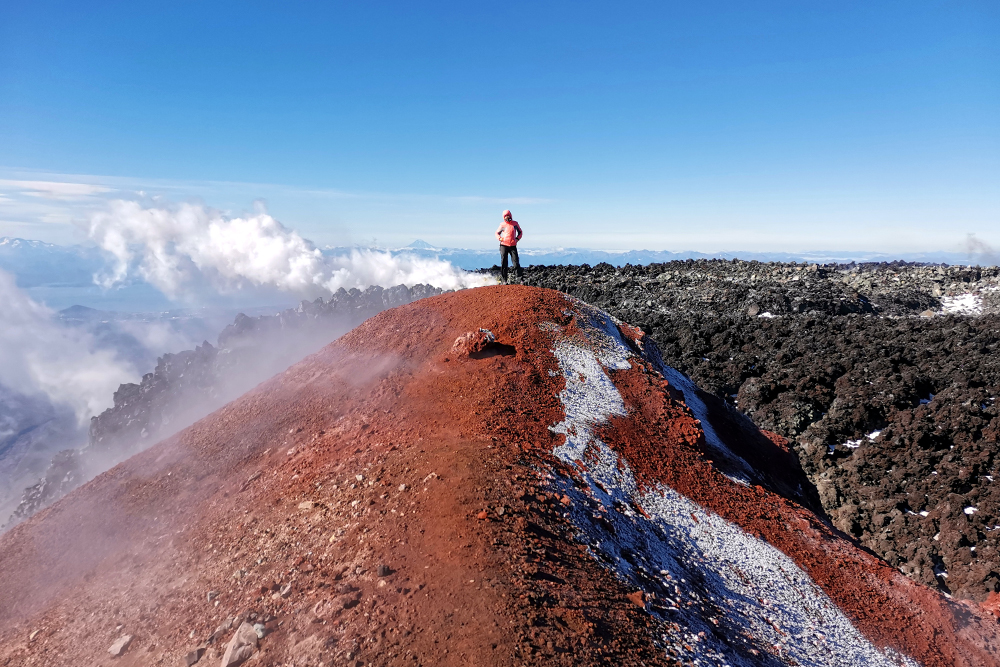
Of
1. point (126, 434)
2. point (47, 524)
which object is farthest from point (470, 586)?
point (126, 434)

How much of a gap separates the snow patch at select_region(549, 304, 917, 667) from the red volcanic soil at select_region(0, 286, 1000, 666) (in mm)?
Result: 293

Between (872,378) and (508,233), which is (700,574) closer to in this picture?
(508,233)

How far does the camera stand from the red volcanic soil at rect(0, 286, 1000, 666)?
5.06 m

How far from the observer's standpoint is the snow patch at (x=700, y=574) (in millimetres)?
6316

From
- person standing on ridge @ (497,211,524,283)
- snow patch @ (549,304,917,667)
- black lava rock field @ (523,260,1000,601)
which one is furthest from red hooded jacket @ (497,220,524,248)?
black lava rock field @ (523,260,1000,601)

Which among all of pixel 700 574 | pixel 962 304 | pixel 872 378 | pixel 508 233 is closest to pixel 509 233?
pixel 508 233

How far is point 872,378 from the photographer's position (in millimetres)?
22344

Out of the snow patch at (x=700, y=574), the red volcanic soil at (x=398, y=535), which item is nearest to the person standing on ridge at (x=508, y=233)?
the red volcanic soil at (x=398, y=535)

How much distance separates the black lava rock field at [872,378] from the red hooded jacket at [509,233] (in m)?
13.0

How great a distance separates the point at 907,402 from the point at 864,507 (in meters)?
6.72

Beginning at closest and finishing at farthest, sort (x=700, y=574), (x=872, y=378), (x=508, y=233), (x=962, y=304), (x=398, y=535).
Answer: (x=398, y=535) → (x=700, y=574) → (x=508, y=233) → (x=872, y=378) → (x=962, y=304)

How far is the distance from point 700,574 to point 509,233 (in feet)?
40.2

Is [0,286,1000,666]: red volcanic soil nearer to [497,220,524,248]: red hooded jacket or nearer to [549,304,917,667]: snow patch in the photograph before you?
[549,304,917,667]: snow patch

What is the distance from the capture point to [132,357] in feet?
646
